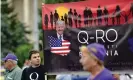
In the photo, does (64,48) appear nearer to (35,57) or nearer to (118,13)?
(35,57)

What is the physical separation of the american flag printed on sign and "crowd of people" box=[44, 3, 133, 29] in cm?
28

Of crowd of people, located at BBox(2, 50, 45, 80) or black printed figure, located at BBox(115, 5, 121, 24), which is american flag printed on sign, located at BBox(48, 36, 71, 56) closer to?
crowd of people, located at BBox(2, 50, 45, 80)

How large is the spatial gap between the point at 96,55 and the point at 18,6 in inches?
2161

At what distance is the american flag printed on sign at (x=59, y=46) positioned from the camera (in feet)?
32.4

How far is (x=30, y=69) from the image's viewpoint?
10188 millimetres

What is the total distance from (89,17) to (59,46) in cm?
82

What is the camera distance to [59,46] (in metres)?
9.96

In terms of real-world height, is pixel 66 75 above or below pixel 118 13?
below

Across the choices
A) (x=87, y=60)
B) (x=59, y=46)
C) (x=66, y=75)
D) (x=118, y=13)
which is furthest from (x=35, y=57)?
(x=87, y=60)

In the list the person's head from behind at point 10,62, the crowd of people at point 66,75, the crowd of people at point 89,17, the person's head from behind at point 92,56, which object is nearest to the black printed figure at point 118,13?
the crowd of people at point 89,17

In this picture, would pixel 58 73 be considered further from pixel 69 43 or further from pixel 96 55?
pixel 96 55

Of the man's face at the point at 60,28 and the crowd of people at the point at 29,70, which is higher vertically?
the man's face at the point at 60,28

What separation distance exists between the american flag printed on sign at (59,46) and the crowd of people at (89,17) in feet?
0.91

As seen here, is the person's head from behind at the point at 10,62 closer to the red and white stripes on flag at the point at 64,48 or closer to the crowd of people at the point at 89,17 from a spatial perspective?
the crowd of people at the point at 89,17
